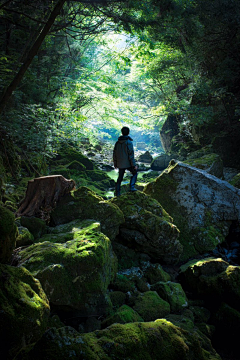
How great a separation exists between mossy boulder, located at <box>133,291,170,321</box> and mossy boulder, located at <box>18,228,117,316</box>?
24.4 inches

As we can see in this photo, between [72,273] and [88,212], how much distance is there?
87.1 inches

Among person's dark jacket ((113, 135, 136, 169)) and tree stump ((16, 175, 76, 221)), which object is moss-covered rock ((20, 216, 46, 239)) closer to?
tree stump ((16, 175, 76, 221))

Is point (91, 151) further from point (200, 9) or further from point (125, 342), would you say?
point (125, 342)

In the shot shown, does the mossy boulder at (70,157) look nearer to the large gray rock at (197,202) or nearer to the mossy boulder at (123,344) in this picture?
the large gray rock at (197,202)

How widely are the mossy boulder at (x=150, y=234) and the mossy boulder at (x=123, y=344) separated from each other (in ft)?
9.42

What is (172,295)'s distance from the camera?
4.57 meters

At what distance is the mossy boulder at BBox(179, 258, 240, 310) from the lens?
4613 mm

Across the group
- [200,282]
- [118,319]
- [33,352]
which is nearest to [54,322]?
[118,319]

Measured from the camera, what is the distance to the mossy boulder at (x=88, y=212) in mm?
5367

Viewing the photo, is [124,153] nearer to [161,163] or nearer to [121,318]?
[121,318]

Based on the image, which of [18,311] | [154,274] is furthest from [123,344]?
[154,274]

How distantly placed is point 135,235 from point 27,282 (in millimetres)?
3780

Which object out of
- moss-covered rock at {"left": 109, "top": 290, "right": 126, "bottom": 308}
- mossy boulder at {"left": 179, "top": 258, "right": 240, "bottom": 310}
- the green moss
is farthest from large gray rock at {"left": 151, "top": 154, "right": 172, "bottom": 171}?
moss-covered rock at {"left": 109, "top": 290, "right": 126, "bottom": 308}

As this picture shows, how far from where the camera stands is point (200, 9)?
1086 cm
